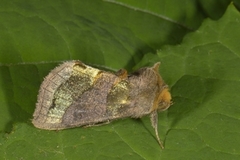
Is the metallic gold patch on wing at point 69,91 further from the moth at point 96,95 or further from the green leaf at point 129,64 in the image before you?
the green leaf at point 129,64

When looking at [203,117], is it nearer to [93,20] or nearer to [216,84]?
[216,84]

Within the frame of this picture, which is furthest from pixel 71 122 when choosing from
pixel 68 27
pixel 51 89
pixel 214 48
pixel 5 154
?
pixel 214 48

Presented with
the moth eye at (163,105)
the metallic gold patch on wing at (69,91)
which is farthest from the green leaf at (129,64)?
the metallic gold patch on wing at (69,91)

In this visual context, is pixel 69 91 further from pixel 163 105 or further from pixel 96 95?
pixel 163 105

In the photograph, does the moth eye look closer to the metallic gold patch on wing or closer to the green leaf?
the green leaf

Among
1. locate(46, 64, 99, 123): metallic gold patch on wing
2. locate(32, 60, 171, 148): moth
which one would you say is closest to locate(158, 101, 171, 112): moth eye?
locate(32, 60, 171, 148): moth

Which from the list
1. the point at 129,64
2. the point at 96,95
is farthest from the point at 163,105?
the point at 129,64
